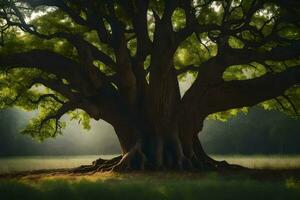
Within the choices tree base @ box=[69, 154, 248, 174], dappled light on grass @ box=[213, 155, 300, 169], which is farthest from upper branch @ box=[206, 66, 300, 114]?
dappled light on grass @ box=[213, 155, 300, 169]

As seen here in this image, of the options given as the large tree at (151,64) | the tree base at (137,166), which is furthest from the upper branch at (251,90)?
the tree base at (137,166)

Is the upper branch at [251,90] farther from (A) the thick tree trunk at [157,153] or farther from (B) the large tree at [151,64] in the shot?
(A) the thick tree trunk at [157,153]

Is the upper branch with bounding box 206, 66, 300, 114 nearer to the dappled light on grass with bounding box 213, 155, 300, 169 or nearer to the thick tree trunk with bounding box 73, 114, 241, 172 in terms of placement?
the thick tree trunk with bounding box 73, 114, 241, 172

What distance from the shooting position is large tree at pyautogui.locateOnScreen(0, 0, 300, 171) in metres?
22.0

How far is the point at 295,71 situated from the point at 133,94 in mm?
7632

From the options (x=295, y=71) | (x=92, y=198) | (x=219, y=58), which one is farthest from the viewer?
(x=219, y=58)

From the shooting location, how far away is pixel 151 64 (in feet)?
75.6

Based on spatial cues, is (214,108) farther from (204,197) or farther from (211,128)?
(211,128)

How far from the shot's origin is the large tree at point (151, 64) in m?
22.0

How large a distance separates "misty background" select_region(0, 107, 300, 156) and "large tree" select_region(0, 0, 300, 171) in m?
33.4

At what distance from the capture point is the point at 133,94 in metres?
24.6

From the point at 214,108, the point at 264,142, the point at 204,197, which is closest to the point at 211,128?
the point at 264,142

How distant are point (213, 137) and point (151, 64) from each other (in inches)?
1758

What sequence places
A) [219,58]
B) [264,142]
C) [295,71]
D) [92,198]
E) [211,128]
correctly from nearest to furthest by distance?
[92,198], [295,71], [219,58], [264,142], [211,128]
